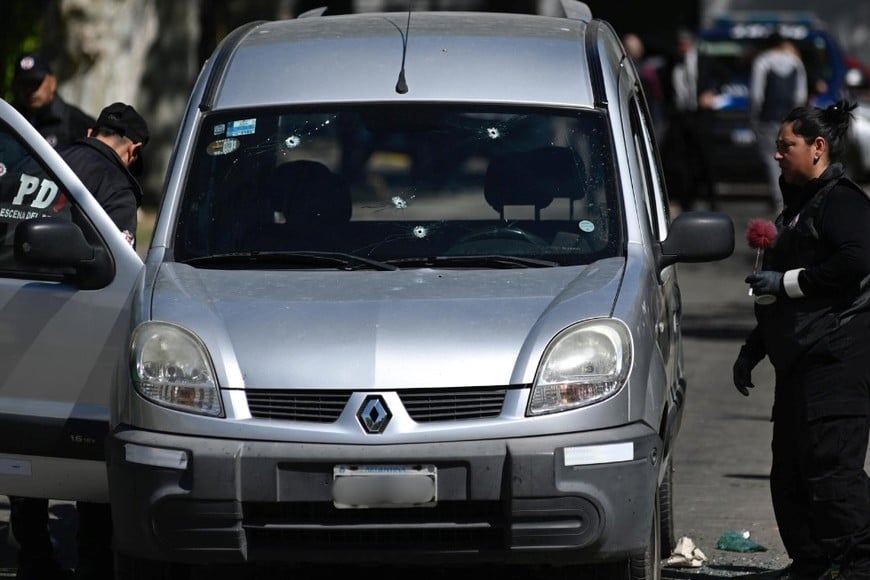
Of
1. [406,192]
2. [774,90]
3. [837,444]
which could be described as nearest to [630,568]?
[837,444]

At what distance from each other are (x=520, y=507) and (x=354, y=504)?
0.47 metres

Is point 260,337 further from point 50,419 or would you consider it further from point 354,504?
point 50,419

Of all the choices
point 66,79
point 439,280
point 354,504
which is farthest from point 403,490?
point 66,79

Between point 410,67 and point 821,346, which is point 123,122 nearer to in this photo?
point 410,67

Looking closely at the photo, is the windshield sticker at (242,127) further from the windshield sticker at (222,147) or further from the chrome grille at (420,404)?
the chrome grille at (420,404)

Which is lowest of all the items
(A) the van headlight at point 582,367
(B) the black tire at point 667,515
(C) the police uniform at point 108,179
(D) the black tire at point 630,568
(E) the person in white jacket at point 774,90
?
(E) the person in white jacket at point 774,90

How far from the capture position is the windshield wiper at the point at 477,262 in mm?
5773

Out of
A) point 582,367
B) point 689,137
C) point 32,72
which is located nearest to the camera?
point 582,367

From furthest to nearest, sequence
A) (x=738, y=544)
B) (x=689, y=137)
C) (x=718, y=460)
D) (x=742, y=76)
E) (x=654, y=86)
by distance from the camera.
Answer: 1. (x=742, y=76)
2. (x=654, y=86)
3. (x=689, y=137)
4. (x=718, y=460)
5. (x=738, y=544)

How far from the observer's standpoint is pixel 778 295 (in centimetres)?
593

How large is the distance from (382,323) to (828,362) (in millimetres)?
1594

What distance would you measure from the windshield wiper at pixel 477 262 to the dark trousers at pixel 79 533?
158 cm

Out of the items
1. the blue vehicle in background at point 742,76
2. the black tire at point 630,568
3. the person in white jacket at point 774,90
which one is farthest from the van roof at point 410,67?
the blue vehicle in background at point 742,76

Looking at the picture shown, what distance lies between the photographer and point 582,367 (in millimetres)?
5156
